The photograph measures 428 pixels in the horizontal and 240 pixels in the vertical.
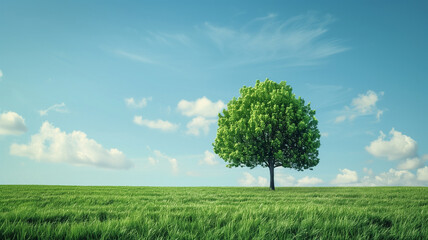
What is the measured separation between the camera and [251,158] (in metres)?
29.1

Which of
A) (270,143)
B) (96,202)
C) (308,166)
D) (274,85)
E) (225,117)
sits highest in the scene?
(274,85)

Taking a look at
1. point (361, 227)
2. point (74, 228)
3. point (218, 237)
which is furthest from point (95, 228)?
Result: point (361, 227)

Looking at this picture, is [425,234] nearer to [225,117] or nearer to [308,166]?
[308,166]

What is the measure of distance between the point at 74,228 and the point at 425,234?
675 centimetres

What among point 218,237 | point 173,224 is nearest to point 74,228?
point 173,224

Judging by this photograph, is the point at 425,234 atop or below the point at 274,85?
below

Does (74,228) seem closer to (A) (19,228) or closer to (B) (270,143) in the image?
Answer: (A) (19,228)

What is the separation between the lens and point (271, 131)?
28.2m

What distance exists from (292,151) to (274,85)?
307 inches

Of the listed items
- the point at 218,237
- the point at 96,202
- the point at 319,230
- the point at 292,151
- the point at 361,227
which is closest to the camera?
the point at 218,237

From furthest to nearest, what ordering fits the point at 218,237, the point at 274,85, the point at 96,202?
the point at 274,85 < the point at 96,202 < the point at 218,237

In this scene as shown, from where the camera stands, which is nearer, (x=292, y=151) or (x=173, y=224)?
(x=173, y=224)

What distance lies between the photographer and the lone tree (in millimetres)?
27703

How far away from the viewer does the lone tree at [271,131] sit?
27.7 meters
